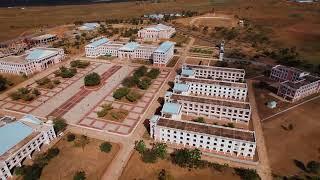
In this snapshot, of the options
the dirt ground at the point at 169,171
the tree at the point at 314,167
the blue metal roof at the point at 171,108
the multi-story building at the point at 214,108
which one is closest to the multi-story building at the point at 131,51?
the multi-story building at the point at 214,108

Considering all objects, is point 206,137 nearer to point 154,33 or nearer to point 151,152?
point 151,152

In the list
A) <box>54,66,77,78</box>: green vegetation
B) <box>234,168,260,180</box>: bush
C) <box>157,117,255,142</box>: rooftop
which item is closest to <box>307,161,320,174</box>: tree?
<box>234,168,260,180</box>: bush

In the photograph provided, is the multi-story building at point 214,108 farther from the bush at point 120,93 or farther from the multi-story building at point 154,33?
the multi-story building at point 154,33

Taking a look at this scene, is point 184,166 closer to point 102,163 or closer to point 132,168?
point 132,168

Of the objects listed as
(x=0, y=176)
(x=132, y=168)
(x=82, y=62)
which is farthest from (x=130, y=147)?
(x=82, y=62)

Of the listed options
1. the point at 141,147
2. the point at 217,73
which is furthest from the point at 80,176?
the point at 217,73
